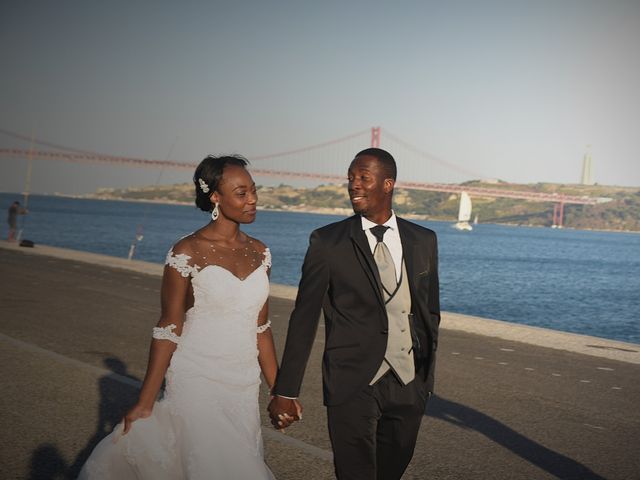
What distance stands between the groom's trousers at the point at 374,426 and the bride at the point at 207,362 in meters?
0.33

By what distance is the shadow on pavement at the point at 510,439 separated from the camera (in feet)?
18.7

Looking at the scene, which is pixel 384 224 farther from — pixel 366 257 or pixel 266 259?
pixel 266 259

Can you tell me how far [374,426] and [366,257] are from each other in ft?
2.26

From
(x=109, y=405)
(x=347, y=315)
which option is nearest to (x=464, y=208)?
(x=109, y=405)

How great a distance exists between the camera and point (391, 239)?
3.87 m

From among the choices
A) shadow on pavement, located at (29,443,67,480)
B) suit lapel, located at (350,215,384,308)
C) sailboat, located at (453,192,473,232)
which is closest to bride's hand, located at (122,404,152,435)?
suit lapel, located at (350,215,384,308)

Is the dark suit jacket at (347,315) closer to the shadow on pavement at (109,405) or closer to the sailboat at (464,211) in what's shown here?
the shadow on pavement at (109,405)

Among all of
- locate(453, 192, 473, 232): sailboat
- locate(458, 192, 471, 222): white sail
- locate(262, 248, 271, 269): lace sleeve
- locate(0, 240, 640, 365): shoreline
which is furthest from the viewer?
locate(458, 192, 471, 222): white sail

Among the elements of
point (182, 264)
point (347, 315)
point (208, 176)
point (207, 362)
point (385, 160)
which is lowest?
point (207, 362)

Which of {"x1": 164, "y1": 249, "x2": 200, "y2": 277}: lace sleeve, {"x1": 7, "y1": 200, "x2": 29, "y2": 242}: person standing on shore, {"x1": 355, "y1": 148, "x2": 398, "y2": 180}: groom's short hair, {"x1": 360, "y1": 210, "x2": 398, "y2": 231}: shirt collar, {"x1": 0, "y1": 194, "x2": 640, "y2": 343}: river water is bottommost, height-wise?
{"x1": 0, "y1": 194, "x2": 640, "y2": 343}: river water

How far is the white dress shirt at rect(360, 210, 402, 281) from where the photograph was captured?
12.5 ft

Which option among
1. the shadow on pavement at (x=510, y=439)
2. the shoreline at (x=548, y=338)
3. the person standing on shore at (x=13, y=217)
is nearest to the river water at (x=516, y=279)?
the person standing on shore at (x=13, y=217)

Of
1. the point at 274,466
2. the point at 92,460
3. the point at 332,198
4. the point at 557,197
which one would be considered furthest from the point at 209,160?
the point at 332,198

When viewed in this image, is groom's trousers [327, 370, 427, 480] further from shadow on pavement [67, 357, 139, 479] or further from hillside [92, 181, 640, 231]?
hillside [92, 181, 640, 231]
